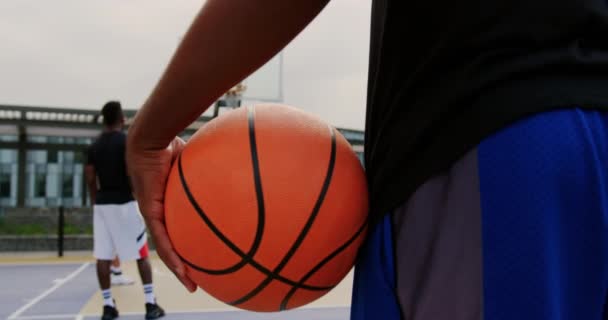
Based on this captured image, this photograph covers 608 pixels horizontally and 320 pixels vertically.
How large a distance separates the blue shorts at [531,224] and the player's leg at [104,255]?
13.7 feet

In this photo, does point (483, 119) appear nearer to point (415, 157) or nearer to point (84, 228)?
point (415, 157)

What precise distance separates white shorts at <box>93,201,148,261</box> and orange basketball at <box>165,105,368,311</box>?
12.3ft

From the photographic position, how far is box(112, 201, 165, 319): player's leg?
4.48 meters

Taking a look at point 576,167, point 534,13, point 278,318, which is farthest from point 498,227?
point 278,318

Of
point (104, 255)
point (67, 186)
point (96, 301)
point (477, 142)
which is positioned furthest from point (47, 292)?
point (67, 186)

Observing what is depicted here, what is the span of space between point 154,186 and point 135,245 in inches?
150

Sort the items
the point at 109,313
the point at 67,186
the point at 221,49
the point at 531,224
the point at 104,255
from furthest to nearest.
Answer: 1. the point at 67,186
2. the point at 104,255
3. the point at 109,313
4. the point at 221,49
5. the point at 531,224

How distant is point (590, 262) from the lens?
74 centimetres

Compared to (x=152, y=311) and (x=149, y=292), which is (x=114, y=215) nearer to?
(x=149, y=292)

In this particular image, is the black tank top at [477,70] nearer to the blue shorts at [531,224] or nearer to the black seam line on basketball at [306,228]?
the blue shorts at [531,224]

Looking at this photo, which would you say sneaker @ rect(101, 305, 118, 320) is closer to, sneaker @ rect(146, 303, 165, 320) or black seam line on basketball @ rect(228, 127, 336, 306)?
sneaker @ rect(146, 303, 165, 320)

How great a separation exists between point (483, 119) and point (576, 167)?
136mm

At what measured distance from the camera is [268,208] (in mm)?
1002

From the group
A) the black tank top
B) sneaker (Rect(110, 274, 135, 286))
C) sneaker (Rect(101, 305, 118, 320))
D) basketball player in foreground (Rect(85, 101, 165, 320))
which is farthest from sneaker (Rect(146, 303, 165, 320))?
the black tank top
